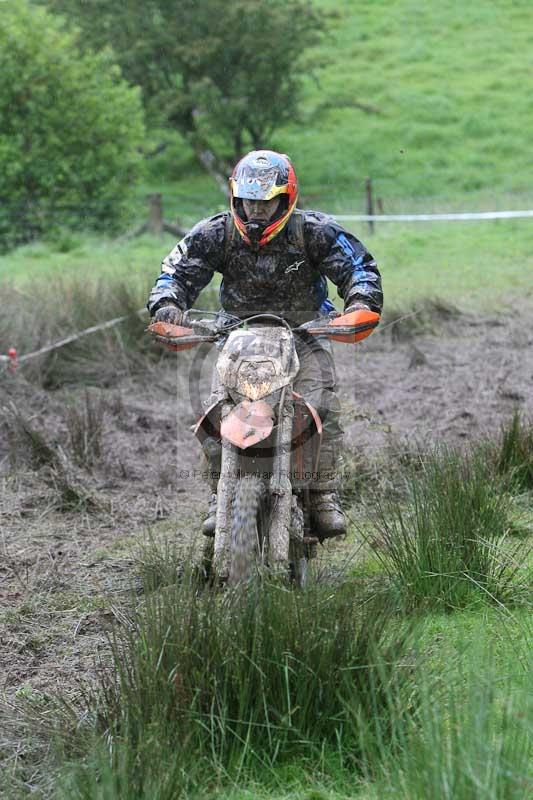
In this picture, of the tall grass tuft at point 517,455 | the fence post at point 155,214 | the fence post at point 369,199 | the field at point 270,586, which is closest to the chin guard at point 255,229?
the field at point 270,586

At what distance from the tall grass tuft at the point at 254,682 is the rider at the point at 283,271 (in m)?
1.52

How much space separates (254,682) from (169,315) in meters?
2.11

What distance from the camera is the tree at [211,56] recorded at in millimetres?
34062

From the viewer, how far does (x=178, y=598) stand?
3771 millimetres

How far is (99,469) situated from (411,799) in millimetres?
5271

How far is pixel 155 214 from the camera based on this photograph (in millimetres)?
23469

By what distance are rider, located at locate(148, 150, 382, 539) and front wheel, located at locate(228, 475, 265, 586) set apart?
1.90 feet

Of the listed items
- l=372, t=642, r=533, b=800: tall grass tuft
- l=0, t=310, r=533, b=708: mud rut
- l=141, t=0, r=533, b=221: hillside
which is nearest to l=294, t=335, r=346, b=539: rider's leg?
l=0, t=310, r=533, b=708: mud rut

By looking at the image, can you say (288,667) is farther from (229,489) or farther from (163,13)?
(163,13)

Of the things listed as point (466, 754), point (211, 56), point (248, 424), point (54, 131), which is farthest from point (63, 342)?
point (211, 56)

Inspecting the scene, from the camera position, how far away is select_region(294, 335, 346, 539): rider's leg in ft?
17.5

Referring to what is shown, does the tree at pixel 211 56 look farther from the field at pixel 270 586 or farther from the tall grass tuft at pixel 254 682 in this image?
the tall grass tuft at pixel 254 682

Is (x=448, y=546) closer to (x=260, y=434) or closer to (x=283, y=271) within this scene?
(x=260, y=434)

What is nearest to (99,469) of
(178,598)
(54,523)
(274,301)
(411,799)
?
(54,523)
